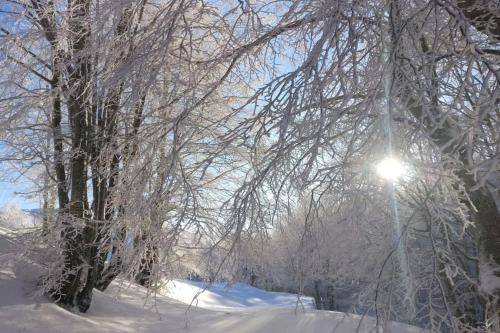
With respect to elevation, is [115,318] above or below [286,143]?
below

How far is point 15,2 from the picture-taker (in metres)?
Result: 7.83

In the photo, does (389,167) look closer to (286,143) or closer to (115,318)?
(286,143)

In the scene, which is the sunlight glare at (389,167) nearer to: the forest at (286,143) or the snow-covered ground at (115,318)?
the forest at (286,143)

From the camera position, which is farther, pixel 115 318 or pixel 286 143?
pixel 115 318

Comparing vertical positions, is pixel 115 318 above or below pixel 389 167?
below

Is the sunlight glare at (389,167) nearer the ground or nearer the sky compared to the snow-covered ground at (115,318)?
nearer the sky

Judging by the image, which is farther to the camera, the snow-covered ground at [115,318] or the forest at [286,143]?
the snow-covered ground at [115,318]

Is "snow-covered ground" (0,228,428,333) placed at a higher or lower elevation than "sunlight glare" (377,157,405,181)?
lower

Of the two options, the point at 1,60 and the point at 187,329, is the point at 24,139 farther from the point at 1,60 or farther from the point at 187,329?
the point at 187,329

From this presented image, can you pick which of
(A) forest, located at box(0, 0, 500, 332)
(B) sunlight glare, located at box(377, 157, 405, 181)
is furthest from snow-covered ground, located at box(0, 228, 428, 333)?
(B) sunlight glare, located at box(377, 157, 405, 181)

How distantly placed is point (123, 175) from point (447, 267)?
12.4ft

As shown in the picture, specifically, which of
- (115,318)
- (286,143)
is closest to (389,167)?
(286,143)

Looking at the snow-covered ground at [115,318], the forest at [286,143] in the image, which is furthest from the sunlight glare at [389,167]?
the snow-covered ground at [115,318]

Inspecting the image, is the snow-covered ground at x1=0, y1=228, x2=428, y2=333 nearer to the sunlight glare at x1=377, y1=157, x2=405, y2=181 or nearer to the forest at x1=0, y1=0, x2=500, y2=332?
the forest at x1=0, y1=0, x2=500, y2=332
